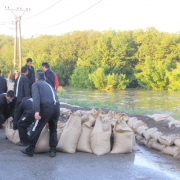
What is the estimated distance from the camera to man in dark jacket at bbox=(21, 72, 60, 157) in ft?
21.3

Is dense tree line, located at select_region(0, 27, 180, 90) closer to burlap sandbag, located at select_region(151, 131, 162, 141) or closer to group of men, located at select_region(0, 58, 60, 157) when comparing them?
burlap sandbag, located at select_region(151, 131, 162, 141)

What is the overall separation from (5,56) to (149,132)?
73632mm

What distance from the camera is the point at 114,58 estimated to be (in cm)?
6500

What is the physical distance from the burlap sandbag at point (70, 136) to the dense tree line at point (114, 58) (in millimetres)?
45632

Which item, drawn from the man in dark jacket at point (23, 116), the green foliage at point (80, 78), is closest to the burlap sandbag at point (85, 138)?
the man in dark jacket at point (23, 116)

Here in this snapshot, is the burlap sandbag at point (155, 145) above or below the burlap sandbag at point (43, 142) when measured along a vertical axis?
below

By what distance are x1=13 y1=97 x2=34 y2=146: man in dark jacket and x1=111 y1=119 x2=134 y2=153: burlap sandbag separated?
5.36ft

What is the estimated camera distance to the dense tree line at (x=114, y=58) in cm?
5784

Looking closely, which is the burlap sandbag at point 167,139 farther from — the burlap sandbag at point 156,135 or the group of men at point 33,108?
the group of men at point 33,108

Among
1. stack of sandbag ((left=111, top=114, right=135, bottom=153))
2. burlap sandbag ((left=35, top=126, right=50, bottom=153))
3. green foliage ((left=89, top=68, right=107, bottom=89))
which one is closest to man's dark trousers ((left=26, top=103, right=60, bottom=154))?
burlap sandbag ((left=35, top=126, right=50, bottom=153))

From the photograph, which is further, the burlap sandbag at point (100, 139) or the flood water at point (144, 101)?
the flood water at point (144, 101)

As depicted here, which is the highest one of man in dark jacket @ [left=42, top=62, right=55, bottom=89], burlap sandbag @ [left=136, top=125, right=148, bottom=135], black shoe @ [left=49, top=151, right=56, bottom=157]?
man in dark jacket @ [left=42, top=62, right=55, bottom=89]

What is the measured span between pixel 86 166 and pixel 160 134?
2.36m

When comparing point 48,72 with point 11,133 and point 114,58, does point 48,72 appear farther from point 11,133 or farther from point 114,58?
point 114,58
